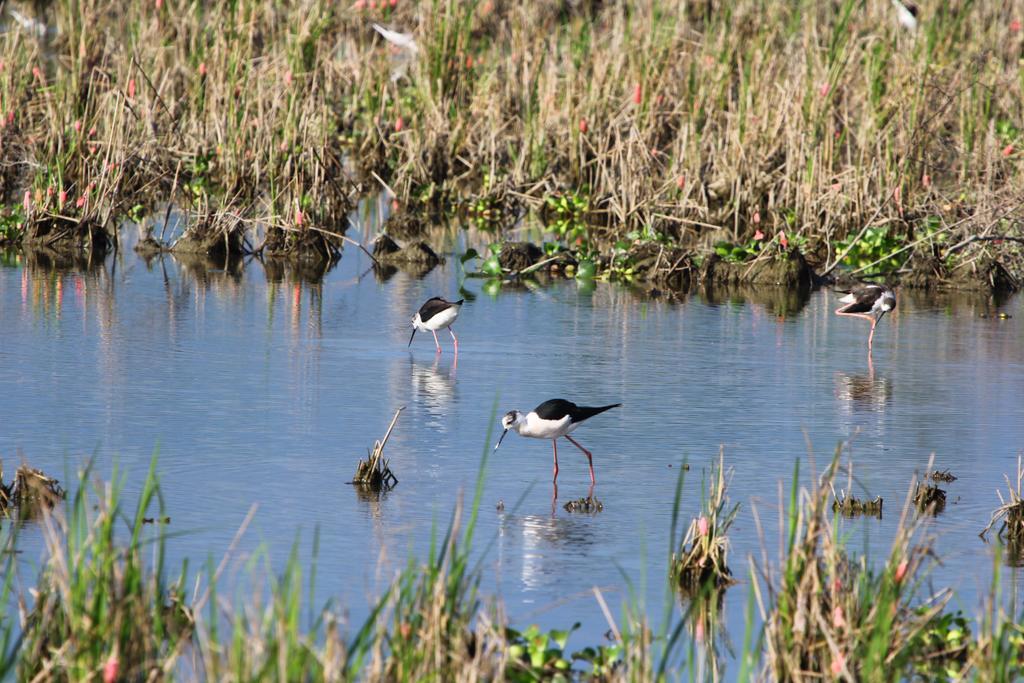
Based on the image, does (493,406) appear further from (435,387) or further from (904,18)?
(904,18)

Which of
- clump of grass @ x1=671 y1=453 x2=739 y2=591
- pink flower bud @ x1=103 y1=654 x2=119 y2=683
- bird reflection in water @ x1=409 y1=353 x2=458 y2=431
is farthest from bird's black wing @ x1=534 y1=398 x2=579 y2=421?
pink flower bud @ x1=103 y1=654 x2=119 y2=683

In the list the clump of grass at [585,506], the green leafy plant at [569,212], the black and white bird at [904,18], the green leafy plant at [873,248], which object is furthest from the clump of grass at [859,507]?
the black and white bird at [904,18]

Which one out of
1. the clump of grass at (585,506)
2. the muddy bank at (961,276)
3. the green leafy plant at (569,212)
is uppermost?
the green leafy plant at (569,212)

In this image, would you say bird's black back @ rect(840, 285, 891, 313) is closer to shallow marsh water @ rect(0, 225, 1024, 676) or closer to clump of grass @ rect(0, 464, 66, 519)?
shallow marsh water @ rect(0, 225, 1024, 676)

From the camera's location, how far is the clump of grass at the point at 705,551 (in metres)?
6.98

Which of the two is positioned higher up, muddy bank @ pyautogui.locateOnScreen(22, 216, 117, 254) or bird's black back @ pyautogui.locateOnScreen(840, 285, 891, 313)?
muddy bank @ pyautogui.locateOnScreen(22, 216, 117, 254)

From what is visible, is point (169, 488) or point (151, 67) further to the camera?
point (151, 67)

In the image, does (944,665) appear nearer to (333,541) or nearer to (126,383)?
(333,541)

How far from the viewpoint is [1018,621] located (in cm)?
666

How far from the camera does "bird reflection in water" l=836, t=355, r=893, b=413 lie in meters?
11.0

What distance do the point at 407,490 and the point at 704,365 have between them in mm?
4207

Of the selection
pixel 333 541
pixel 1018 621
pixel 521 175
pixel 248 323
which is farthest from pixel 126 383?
pixel 521 175

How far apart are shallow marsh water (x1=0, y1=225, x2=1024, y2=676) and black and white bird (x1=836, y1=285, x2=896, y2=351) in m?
0.25

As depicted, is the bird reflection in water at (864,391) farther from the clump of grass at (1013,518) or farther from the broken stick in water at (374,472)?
the broken stick in water at (374,472)
